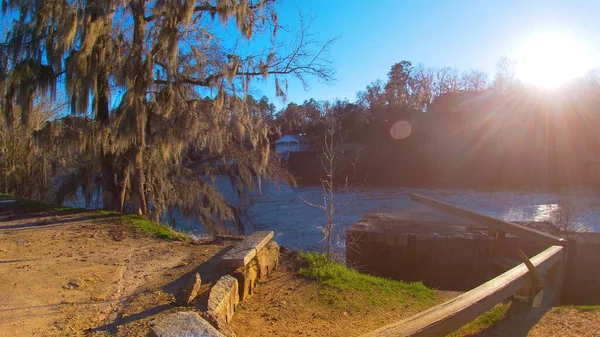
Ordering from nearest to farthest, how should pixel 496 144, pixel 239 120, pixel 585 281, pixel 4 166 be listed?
pixel 239 120
pixel 585 281
pixel 4 166
pixel 496 144

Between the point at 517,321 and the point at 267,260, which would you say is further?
the point at 267,260

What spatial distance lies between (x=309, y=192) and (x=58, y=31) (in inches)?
941

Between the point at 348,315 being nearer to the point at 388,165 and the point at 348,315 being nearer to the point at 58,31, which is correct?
the point at 58,31

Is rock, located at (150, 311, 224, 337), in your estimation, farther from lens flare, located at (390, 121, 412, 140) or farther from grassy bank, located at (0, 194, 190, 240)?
lens flare, located at (390, 121, 412, 140)

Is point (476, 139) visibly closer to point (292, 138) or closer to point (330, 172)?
point (292, 138)

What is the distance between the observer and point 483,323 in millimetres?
4160

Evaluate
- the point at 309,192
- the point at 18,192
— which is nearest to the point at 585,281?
the point at 18,192

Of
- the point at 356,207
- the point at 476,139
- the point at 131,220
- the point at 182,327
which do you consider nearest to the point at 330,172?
the point at 131,220

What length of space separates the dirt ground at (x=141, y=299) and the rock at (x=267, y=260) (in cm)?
11

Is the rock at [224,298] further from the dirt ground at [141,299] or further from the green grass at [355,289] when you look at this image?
the green grass at [355,289]

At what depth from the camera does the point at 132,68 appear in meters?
8.18

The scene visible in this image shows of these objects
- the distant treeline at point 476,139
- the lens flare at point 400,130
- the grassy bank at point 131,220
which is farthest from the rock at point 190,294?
the lens flare at point 400,130

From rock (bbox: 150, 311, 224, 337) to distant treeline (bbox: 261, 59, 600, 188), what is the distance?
2864 cm

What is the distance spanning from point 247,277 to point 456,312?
2.24 metres
